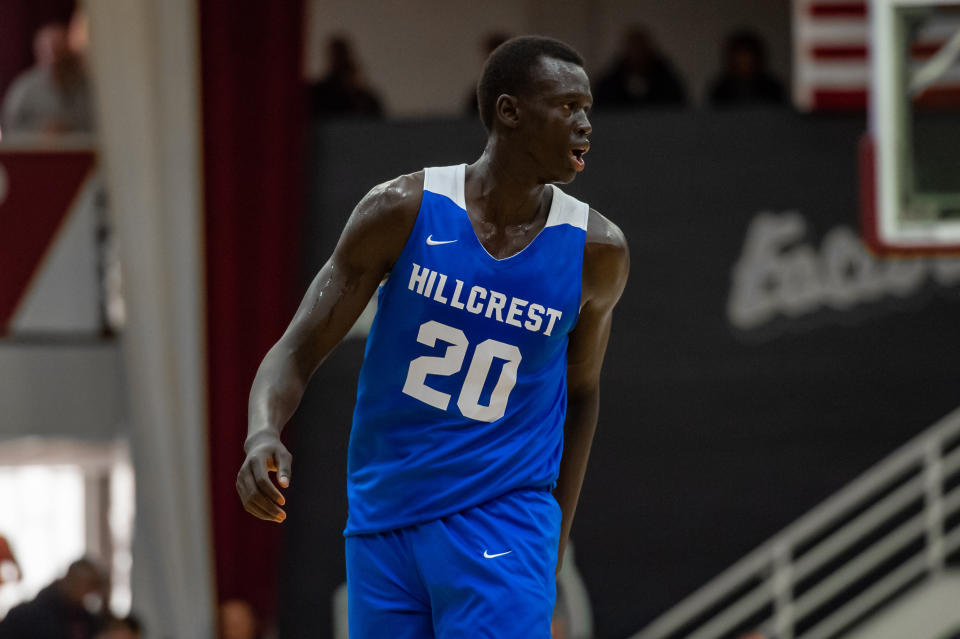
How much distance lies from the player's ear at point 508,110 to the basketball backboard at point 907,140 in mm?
3770

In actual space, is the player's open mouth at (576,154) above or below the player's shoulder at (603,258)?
above

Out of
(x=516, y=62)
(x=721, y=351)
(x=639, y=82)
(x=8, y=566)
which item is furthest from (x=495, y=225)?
(x=639, y=82)

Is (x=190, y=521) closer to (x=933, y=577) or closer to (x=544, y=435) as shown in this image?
(x=933, y=577)

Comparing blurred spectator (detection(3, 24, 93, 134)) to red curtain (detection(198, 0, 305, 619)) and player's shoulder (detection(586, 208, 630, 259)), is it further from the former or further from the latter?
player's shoulder (detection(586, 208, 630, 259))

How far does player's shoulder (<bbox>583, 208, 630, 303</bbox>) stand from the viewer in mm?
3156

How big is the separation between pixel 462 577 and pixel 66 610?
576 cm

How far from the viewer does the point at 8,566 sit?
8.01 meters

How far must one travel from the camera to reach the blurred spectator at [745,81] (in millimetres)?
9305

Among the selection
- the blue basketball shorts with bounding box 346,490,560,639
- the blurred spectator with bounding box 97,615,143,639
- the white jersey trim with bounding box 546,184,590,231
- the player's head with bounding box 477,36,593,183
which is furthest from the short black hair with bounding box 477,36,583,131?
the blurred spectator with bounding box 97,615,143,639

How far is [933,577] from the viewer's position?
8453 millimetres

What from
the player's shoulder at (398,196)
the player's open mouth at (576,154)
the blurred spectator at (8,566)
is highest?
the player's open mouth at (576,154)

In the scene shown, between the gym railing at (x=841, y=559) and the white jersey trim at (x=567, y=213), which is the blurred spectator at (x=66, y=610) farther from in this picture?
the white jersey trim at (x=567, y=213)

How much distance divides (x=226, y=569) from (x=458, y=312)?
6.59 meters

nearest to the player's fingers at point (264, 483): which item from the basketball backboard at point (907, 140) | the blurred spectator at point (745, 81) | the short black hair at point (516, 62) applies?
the short black hair at point (516, 62)
